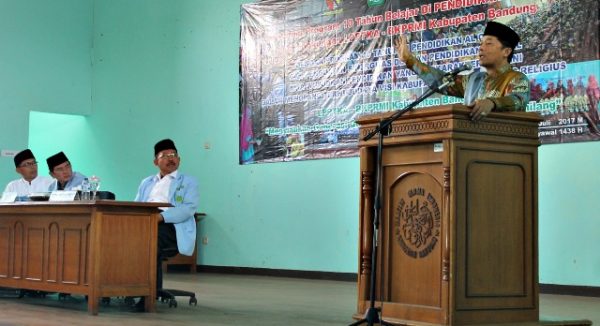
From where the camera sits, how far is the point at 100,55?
12.2m

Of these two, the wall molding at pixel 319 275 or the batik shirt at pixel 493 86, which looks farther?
the wall molding at pixel 319 275

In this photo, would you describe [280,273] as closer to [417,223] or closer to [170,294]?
[170,294]

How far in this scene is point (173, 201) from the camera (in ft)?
20.4

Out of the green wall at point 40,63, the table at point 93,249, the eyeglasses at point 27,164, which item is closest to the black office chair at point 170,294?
the table at point 93,249

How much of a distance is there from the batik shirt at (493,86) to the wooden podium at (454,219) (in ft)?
0.23

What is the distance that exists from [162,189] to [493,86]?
2854 millimetres

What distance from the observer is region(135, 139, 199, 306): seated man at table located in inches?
238

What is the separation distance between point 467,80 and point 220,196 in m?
6.42

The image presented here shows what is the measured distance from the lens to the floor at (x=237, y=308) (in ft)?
16.6

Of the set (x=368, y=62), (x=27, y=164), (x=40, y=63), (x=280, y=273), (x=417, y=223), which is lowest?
(x=280, y=273)

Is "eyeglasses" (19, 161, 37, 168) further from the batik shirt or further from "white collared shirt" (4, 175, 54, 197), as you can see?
the batik shirt

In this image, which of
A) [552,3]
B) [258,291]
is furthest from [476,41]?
[258,291]

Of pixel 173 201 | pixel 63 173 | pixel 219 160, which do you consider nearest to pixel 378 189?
pixel 173 201

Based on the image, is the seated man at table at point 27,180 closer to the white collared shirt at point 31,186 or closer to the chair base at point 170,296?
the white collared shirt at point 31,186
